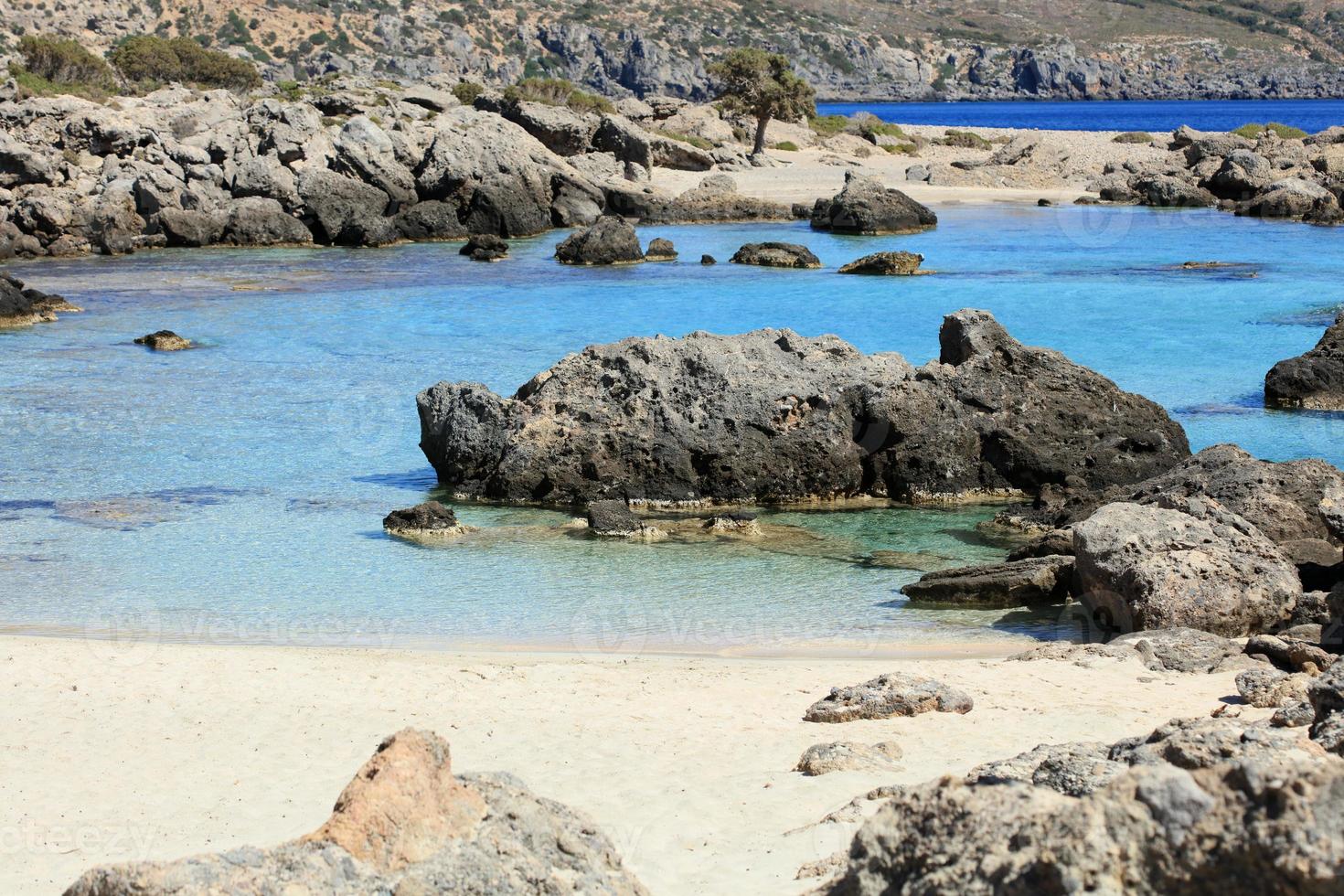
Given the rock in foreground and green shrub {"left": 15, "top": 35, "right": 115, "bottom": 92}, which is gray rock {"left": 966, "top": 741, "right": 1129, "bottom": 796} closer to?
the rock in foreground

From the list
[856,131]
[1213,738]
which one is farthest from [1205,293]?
[856,131]

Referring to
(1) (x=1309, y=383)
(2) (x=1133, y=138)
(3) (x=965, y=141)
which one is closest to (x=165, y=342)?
(1) (x=1309, y=383)

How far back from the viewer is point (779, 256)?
32.6 meters

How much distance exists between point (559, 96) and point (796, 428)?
1968 inches

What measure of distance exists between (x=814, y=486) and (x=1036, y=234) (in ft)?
91.7

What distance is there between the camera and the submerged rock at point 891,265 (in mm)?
30766

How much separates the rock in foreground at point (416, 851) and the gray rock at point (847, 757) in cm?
191

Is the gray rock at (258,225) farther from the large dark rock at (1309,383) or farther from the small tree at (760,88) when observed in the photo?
the large dark rock at (1309,383)

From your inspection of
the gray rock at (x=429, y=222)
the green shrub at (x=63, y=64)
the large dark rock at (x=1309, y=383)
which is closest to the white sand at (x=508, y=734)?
the large dark rock at (x=1309, y=383)

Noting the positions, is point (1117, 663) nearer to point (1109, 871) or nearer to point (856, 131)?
point (1109, 871)

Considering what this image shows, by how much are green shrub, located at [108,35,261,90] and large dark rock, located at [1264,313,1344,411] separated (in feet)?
175

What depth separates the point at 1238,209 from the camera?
147 feet

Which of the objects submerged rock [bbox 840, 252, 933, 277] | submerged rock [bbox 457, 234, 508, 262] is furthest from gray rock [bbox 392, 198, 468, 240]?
submerged rock [bbox 840, 252, 933, 277]

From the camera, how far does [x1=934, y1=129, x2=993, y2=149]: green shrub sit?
68000mm
